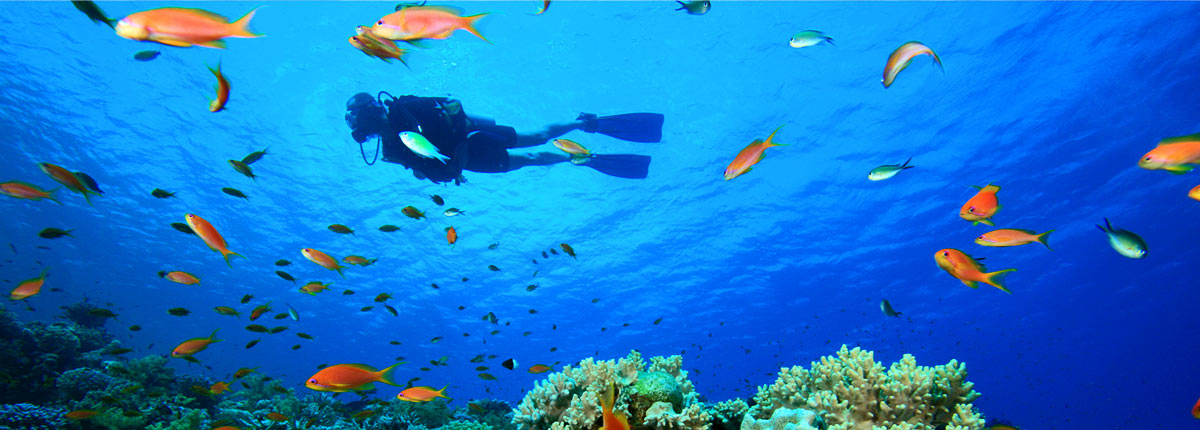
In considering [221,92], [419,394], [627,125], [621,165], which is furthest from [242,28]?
[621,165]

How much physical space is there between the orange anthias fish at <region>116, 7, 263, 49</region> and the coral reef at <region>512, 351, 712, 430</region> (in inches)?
128

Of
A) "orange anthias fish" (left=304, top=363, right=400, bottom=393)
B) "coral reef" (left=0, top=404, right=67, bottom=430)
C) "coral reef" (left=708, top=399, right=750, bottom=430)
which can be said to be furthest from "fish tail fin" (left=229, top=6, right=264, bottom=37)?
"coral reef" (left=0, top=404, right=67, bottom=430)

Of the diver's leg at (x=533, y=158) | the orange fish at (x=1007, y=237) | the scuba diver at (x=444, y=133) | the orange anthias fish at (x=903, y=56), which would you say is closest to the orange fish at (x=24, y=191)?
the scuba diver at (x=444, y=133)

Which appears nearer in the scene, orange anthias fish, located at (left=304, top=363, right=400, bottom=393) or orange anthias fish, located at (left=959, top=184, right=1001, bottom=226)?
orange anthias fish, located at (left=304, top=363, right=400, bottom=393)

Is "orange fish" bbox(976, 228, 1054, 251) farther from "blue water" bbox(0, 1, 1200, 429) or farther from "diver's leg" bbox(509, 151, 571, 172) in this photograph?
"blue water" bbox(0, 1, 1200, 429)

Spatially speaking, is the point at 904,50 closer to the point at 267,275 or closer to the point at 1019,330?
the point at 267,275

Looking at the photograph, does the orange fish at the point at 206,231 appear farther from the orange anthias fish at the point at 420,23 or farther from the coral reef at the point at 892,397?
the coral reef at the point at 892,397

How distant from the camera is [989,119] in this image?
16172 millimetres

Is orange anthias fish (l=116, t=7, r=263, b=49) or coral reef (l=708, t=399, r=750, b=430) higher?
orange anthias fish (l=116, t=7, r=263, b=49)

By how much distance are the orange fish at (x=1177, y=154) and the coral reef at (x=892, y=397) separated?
98.8 inches

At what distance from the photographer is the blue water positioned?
45.0ft

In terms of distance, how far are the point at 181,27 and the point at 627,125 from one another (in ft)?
30.4

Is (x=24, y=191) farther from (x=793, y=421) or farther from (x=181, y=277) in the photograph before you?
(x=793, y=421)

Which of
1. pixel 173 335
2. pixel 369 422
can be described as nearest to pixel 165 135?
pixel 369 422
